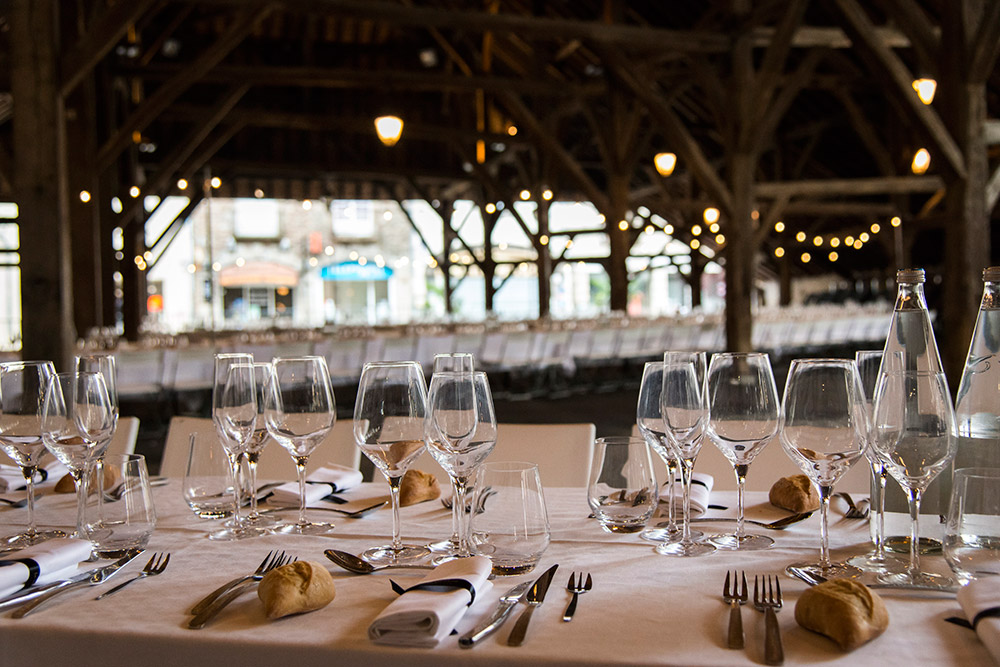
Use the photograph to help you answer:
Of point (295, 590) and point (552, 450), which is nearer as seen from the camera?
point (295, 590)

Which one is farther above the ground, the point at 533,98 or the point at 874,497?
the point at 533,98

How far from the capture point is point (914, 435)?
3.64 feet

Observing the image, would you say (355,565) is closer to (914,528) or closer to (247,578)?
(247,578)

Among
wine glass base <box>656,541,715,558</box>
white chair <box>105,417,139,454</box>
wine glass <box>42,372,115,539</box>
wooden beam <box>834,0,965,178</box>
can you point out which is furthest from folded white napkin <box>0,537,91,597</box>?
wooden beam <box>834,0,965,178</box>

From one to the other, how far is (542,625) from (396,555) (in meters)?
0.38

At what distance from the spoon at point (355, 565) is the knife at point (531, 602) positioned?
0.62 ft

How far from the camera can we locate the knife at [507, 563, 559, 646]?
955mm

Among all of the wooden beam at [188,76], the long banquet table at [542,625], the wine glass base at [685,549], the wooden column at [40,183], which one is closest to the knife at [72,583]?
the long banquet table at [542,625]

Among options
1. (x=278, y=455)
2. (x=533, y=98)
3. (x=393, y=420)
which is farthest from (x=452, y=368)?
(x=533, y=98)

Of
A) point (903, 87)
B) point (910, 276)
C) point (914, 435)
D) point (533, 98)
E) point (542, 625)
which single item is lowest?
point (542, 625)

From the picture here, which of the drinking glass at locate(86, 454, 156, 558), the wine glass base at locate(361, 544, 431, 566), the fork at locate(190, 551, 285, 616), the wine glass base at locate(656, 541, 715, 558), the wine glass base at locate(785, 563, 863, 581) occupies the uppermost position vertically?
the drinking glass at locate(86, 454, 156, 558)

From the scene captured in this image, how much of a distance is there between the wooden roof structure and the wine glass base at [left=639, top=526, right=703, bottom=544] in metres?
4.82

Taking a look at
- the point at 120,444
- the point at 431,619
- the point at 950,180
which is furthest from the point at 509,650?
the point at 950,180

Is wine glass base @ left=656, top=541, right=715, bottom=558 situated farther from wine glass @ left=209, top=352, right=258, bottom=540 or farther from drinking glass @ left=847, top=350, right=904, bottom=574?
wine glass @ left=209, top=352, right=258, bottom=540
